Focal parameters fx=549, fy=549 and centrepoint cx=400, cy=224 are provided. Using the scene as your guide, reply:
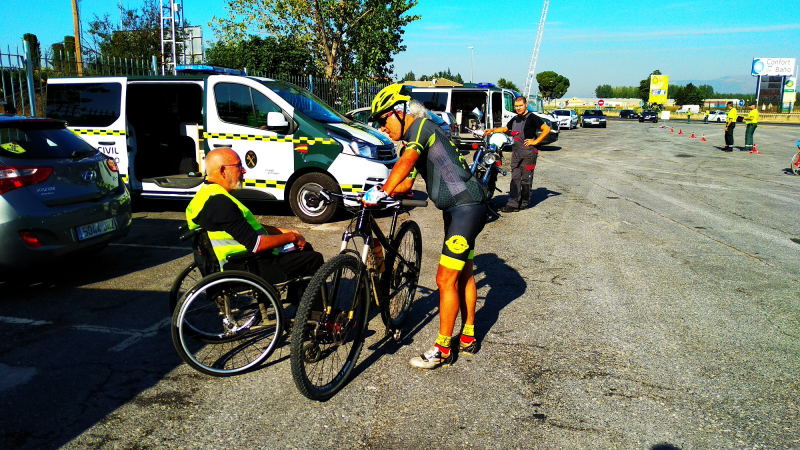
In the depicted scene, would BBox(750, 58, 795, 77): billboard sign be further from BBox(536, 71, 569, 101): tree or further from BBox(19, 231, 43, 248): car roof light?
BBox(19, 231, 43, 248): car roof light

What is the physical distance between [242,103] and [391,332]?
17.0 feet

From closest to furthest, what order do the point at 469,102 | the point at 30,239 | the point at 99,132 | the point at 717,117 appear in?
the point at 30,239 < the point at 99,132 < the point at 469,102 < the point at 717,117

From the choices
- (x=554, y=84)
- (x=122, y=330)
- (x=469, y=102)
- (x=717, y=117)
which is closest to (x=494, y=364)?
(x=122, y=330)

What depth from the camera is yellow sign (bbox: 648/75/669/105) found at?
92000 mm

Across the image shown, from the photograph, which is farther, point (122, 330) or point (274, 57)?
point (274, 57)

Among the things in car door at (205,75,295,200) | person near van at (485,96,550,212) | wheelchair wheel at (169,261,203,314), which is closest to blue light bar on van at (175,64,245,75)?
car door at (205,75,295,200)

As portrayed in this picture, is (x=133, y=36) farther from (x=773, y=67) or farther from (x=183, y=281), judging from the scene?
(x=773, y=67)

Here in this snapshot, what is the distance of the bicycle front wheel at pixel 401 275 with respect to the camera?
4230 mm

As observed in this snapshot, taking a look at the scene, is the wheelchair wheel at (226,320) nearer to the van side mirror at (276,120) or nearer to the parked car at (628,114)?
the van side mirror at (276,120)

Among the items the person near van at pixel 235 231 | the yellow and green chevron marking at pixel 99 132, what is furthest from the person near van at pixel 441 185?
the yellow and green chevron marking at pixel 99 132

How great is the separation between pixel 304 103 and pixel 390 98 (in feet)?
16.5

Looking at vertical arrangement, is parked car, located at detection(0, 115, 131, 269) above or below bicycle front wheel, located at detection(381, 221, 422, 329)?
above

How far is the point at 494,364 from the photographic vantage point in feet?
12.8

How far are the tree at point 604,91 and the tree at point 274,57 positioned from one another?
12134 cm
